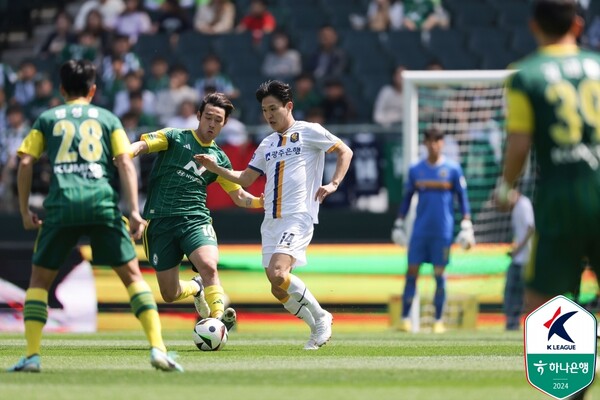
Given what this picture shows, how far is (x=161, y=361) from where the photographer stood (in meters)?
9.01

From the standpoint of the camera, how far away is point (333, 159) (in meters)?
17.8

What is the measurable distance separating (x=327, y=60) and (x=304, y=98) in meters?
1.85

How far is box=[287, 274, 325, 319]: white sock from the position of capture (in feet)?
38.2

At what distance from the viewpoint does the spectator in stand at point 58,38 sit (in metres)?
23.9

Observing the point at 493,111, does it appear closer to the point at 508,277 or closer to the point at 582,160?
the point at 508,277

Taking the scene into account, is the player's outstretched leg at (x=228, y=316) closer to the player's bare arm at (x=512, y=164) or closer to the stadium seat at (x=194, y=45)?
the player's bare arm at (x=512, y=164)

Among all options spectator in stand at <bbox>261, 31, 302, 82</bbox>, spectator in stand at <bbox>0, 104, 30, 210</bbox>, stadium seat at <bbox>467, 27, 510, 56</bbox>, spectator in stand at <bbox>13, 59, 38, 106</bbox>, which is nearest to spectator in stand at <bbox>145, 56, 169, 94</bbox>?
spectator in stand at <bbox>261, 31, 302, 82</bbox>

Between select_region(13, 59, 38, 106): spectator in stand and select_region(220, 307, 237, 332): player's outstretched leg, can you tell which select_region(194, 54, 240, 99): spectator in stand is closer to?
select_region(13, 59, 38, 106): spectator in stand

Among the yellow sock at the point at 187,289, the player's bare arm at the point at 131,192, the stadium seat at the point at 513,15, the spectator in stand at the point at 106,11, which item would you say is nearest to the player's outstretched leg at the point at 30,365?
the player's bare arm at the point at 131,192

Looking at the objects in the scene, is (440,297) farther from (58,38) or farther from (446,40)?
(58,38)

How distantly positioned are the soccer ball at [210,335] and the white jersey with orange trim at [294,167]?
3.74 feet

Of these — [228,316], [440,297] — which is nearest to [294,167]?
[228,316]

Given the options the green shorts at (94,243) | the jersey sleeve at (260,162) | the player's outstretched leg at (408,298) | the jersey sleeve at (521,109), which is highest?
the jersey sleeve at (521,109)

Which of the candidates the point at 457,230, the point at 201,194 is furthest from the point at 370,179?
the point at 201,194
